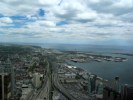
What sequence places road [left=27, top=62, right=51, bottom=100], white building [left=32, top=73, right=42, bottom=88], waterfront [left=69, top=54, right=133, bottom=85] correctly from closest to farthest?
road [left=27, top=62, right=51, bottom=100] → white building [left=32, top=73, right=42, bottom=88] → waterfront [left=69, top=54, right=133, bottom=85]

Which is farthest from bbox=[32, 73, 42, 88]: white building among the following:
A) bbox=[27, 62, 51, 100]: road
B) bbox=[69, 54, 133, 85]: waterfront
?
bbox=[69, 54, 133, 85]: waterfront

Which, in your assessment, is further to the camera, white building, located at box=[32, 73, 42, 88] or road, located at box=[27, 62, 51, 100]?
white building, located at box=[32, 73, 42, 88]

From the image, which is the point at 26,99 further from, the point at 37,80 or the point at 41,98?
the point at 37,80

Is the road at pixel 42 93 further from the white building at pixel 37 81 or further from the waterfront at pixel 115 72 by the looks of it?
the waterfront at pixel 115 72

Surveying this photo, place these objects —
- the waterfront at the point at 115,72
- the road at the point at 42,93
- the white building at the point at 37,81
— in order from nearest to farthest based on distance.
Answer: the road at the point at 42,93 → the white building at the point at 37,81 → the waterfront at the point at 115,72

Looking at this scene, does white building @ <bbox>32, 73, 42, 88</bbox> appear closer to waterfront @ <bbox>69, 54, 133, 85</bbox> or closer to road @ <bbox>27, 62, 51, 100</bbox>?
road @ <bbox>27, 62, 51, 100</bbox>

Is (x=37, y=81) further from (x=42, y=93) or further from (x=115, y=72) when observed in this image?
(x=115, y=72)

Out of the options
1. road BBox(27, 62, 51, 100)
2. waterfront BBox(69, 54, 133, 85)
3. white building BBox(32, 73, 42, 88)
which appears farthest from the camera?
waterfront BBox(69, 54, 133, 85)

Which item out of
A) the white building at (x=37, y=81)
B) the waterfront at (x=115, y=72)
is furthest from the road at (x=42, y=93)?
the waterfront at (x=115, y=72)

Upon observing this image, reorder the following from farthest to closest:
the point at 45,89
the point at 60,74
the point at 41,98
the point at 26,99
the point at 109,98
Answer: the point at 60,74 < the point at 45,89 < the point at 41,98 < the point at 26,99 < the point at 109,98

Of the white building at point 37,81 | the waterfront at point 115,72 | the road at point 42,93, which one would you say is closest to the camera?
the road at point 42,93

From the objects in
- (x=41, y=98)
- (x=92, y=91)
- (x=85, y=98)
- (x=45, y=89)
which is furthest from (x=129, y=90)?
(x=45, y=89)
